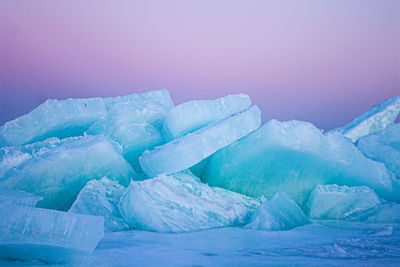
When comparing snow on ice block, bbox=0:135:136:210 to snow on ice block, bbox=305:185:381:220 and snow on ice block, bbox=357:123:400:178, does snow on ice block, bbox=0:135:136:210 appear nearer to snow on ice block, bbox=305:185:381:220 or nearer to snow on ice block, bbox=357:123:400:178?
snow on ice block, bbox=305:185:381:220

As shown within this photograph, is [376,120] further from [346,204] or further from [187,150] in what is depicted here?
[187,150]

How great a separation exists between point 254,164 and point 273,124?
0.46 m

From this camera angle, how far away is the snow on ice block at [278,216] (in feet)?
7.88

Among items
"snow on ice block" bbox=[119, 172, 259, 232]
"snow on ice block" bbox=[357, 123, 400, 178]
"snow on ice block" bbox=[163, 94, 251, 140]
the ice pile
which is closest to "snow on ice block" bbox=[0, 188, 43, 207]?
the ice pile

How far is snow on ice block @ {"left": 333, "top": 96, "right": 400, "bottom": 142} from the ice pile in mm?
1633

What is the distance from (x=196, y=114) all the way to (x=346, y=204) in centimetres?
159

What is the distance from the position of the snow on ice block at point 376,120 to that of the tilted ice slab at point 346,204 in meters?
2.78

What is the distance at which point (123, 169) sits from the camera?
10.4 feet

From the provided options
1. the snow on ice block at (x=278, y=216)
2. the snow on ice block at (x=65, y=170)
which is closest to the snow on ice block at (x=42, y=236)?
the snow on ice block at (x=65, y=170)

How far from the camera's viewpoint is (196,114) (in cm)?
328

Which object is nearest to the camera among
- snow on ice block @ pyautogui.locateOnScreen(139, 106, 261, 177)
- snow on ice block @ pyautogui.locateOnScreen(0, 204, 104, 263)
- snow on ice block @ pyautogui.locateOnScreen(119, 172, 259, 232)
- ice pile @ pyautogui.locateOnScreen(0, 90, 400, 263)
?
snow on ice block @ pyautogui.locateOnScreen(0, 204, 104, 263)

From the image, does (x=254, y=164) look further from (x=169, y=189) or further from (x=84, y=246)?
(x=84, y=246)

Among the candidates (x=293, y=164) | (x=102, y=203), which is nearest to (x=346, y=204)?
(x=293, y=164)

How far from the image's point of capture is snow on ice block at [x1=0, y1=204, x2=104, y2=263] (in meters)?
1.47
